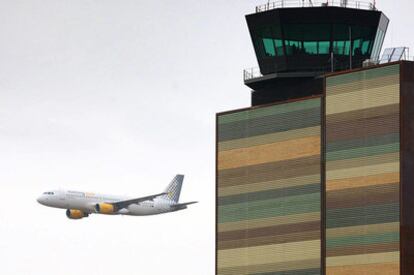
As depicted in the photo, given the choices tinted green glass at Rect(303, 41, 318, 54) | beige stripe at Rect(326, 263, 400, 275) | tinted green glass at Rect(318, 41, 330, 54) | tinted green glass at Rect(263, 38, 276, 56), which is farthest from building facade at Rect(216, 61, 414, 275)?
tinted green glass at Rect(318, 41, 330, 54)

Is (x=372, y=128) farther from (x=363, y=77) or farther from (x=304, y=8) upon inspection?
(x=304, y=8)

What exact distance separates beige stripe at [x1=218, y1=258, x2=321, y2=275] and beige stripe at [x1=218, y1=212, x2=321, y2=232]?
3591mm

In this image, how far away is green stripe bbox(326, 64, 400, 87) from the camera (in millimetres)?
111625

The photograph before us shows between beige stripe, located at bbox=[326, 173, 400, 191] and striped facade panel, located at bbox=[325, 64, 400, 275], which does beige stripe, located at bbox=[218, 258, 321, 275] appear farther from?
beige stripe, located at bbox=[326, 173, 400, 191]

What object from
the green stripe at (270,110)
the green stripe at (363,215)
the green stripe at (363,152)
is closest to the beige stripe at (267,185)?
the green stripe at (363,152)

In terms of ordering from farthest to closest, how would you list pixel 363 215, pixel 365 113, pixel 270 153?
pixel 270 153 → pixel 365 113 → pixel 363 215

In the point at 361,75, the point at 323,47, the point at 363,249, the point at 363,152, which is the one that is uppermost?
the point at 323,47

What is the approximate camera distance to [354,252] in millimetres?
111750

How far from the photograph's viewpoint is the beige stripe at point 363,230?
109250mm

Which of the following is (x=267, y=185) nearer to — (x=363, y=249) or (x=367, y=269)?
(x=363, y=249)

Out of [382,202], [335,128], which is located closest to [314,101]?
[335,128]

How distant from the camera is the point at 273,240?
119 meters

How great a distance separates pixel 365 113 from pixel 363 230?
9739mm

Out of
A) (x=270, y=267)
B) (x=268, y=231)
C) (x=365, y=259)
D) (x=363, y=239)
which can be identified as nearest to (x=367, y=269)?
(x=365, y=259)
